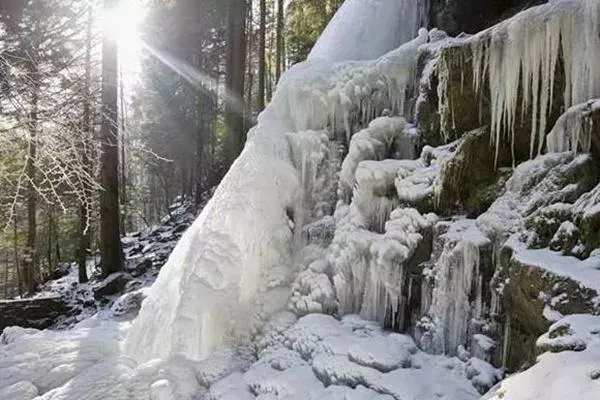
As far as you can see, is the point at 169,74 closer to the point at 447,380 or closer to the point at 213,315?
the point at 213,315

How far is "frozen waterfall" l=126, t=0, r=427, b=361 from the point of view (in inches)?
224

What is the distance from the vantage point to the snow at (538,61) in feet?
14.1

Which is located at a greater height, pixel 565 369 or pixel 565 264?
pixel 565 264

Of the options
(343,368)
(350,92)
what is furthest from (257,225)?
(343,368)

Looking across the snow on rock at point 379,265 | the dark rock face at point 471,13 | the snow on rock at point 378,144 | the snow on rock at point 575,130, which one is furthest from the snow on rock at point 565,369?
the dark rock face at point 471,13

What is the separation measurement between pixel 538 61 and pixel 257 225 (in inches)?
129

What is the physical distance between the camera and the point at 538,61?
4594 millimetres

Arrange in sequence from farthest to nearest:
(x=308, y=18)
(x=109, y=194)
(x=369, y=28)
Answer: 1. (x=308, y=18)
2. (x=109, y=194)
3. (x=369, y=28)

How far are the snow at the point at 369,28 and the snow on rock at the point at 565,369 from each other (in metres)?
5.58

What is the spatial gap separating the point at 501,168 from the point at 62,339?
568cm

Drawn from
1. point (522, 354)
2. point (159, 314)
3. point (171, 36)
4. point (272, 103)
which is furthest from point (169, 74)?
point (522, 354)

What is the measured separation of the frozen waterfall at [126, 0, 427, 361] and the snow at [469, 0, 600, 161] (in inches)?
58.4

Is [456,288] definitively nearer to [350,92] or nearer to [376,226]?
[376,226]

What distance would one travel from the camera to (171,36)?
696 inches
